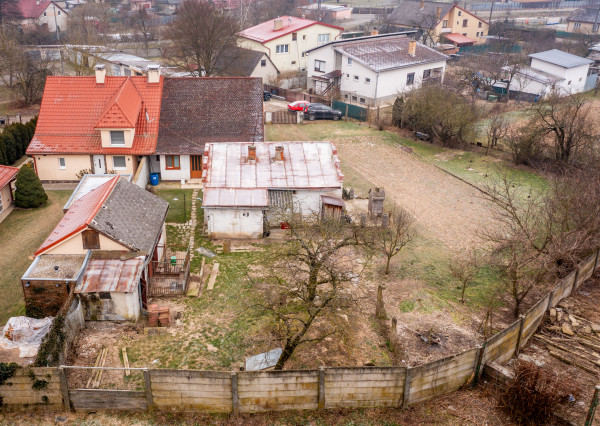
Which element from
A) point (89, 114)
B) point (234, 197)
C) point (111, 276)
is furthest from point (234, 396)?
point (89, 114)

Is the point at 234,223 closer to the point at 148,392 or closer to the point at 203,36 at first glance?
the point at 148,392

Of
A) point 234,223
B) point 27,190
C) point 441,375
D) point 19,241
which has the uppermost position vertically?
point 441,375

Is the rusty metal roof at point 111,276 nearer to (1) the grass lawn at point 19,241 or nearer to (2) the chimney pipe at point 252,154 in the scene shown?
(1) the grass lawn at point 19,241

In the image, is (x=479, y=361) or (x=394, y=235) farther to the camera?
(x=394, y=235)

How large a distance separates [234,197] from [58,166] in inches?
555

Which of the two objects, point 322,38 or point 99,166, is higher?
point 322,38

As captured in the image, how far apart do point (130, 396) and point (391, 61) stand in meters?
48.7

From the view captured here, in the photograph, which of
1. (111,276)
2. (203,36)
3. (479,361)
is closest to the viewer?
(479,361)

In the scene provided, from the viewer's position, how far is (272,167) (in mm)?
33062

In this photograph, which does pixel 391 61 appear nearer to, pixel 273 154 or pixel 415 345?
pixel 273 154

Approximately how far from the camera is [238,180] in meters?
31.9

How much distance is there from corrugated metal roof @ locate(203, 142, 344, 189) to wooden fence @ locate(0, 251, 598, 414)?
15.8 m

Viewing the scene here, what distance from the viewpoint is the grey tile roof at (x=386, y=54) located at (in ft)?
189

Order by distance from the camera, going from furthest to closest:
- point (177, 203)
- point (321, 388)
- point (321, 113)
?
point (321, 113) → point (177, 203) → point (321, 388)
